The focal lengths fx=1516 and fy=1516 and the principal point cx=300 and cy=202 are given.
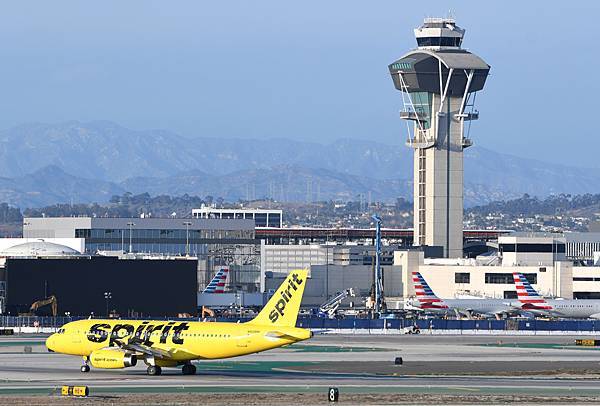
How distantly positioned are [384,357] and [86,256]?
91.0 m

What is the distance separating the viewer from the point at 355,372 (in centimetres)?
9706

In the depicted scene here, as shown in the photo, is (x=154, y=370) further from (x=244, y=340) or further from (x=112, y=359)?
(x=244, y=340)

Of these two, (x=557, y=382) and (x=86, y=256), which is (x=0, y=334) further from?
(x=557, y=382)

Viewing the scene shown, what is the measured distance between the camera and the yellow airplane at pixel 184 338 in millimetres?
89125

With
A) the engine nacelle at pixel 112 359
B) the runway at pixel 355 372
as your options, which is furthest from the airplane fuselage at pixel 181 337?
the runway at pixel 355 372

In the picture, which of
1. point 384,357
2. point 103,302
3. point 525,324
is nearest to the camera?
point 384,357

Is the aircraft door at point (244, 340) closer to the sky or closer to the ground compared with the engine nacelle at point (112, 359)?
closer to the sky

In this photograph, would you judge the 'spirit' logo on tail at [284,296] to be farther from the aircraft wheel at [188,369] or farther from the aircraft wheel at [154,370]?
the aircraft wheel at [154,370]

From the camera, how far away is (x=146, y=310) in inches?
7662

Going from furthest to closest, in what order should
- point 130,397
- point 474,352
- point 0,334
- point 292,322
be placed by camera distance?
point 0,334 < point 474,352 < point 292,322 < point 130,397

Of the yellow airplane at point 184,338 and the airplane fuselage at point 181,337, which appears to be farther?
the yellow airplane at point 184,338

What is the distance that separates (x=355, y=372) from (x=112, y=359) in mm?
16270

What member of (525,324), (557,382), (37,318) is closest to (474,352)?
(557,382)

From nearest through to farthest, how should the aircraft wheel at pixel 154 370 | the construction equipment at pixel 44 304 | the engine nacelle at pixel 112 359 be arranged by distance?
the engine nacelle at pixel 112 359, the aircraft wheel at pixel 154 370, the construction equipment at pixel 44 304
